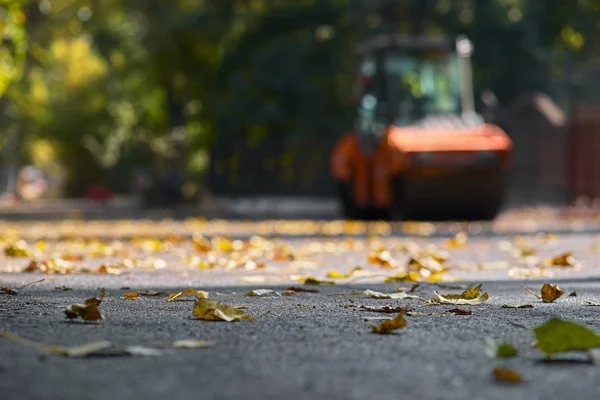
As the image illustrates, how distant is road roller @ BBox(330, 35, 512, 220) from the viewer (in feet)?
67.4

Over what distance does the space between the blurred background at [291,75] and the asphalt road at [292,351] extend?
2074 cm

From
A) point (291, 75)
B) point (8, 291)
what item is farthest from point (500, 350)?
point (291, 75)

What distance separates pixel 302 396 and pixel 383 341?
52.1 inches

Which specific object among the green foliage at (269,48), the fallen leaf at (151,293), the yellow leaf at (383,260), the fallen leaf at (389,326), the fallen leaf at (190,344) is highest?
the green foliage at (269,48)

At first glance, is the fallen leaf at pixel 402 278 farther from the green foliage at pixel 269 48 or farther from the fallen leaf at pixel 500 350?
the green foliage at pixel 269 48

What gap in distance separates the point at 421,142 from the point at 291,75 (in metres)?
11.7

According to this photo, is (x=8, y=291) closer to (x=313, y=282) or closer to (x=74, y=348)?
(x=313, y=282)

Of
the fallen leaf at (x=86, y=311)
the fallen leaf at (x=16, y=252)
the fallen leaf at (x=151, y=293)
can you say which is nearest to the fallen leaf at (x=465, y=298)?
the fallen leaf at (x=151, y=293)

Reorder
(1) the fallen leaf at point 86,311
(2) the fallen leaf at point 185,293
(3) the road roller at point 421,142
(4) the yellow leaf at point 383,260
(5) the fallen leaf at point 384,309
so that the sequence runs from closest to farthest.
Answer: (1) the fallen leaf at point 86,311 → (5) the fallen leaf at point 384,309 → (2) the fallen leaf at point 185,293 → (4) the yellow leaf at point 383,260 → (3) the road roller at point 421,142

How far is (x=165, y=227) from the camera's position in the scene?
2097 cm

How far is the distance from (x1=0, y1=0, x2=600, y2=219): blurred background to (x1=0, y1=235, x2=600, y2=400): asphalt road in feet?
68.1

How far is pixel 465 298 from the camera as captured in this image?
7.01 m

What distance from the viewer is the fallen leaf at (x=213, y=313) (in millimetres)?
5922

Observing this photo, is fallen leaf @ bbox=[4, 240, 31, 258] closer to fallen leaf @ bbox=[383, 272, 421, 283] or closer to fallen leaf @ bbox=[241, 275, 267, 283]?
fallen leaf @ bbox=[241, 275, 267, 283]
